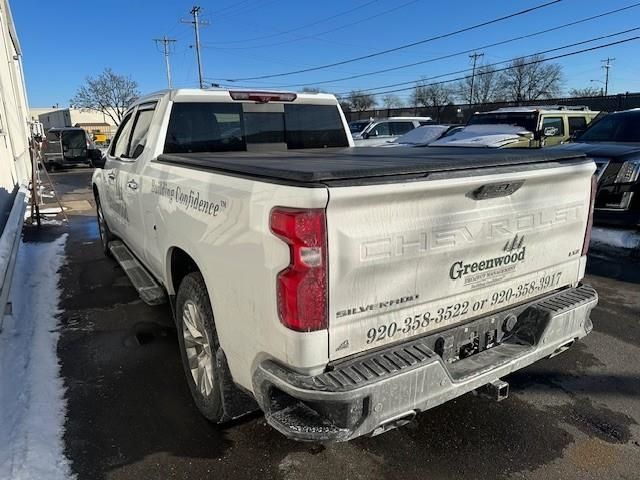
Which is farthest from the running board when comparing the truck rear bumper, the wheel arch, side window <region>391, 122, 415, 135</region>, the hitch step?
side window <region>391, 122, 415, 135</region>

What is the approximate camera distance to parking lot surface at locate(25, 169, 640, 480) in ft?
8.95

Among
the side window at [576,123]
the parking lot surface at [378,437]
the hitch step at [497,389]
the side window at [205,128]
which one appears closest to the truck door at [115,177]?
the side window at [205,128]

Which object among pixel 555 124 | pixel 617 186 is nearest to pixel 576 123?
pixel 555 124

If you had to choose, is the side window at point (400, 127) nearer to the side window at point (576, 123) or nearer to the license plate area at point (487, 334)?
the side window at point (576, 123)

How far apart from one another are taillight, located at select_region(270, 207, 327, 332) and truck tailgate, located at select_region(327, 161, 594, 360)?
0.14ft

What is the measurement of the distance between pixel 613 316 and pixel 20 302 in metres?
6.20

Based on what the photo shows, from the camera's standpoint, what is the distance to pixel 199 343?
3070 mm

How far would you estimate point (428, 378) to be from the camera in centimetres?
224

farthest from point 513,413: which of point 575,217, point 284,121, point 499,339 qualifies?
point 284,121

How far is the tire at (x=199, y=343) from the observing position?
2.82m

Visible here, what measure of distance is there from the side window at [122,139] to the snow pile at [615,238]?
561cm

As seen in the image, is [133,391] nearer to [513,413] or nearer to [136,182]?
[136,182]

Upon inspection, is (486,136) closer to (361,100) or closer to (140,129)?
(140,129)

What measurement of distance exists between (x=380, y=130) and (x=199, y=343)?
1773cm
